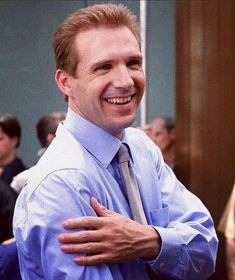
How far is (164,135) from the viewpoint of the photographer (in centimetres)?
489

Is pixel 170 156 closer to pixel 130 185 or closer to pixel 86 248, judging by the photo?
pixel 130 185

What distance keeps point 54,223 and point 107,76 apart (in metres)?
0.42

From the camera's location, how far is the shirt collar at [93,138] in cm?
195

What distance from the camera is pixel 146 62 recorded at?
5.56 metres

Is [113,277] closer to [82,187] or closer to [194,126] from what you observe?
[82,187]

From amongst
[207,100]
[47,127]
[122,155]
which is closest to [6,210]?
[47,127]

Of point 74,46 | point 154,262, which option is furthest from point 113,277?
point 74,46

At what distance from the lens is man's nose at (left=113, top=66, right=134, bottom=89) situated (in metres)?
1.90

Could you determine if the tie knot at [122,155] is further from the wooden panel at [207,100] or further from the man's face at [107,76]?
the wooden panel at [207,100]

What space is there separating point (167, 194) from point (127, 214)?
217 millimetres

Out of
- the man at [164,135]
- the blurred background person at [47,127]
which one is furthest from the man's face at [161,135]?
the blurred background person at [47,127]

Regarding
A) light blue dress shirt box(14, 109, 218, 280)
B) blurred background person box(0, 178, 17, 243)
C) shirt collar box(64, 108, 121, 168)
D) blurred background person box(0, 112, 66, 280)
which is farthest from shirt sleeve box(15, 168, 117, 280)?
blurred background person box(0, 178, 17, 243)

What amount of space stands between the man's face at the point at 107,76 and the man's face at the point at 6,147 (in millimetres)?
2916

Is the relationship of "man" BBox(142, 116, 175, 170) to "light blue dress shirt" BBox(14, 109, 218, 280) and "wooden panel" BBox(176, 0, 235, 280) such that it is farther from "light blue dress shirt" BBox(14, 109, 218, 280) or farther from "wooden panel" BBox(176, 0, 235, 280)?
Result: "light blue dress shirt" BBox(14, 109, 218, 280)
